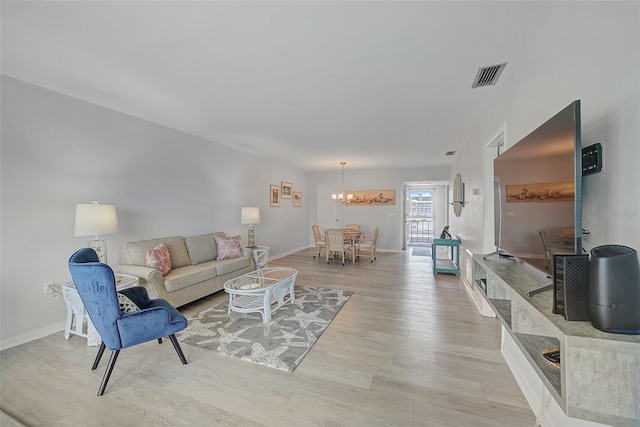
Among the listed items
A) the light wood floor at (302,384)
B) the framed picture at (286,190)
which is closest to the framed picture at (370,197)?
the framed picture at (286,190)

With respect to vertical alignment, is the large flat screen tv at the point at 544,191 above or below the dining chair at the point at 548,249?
above

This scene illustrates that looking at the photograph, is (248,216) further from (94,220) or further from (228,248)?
(94,220)

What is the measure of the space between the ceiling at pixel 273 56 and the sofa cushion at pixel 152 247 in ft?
5.86

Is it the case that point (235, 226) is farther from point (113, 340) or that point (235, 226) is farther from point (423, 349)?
point (423, 349)

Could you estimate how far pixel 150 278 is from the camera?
8.86 feet

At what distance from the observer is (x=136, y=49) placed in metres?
1.88

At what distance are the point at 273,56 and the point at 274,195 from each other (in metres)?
4.58

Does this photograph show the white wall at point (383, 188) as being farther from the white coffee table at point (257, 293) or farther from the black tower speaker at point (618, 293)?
the black tower speaker at point (618, 293)

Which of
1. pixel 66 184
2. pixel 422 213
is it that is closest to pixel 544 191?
pixel 66 184

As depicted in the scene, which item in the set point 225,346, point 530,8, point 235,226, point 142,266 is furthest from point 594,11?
point 235,226

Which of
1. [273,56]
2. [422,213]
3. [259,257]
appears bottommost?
[259,257]

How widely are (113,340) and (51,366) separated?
86 cm

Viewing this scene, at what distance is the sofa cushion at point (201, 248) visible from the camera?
3.73 m

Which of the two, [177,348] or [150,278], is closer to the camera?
[177,348]
